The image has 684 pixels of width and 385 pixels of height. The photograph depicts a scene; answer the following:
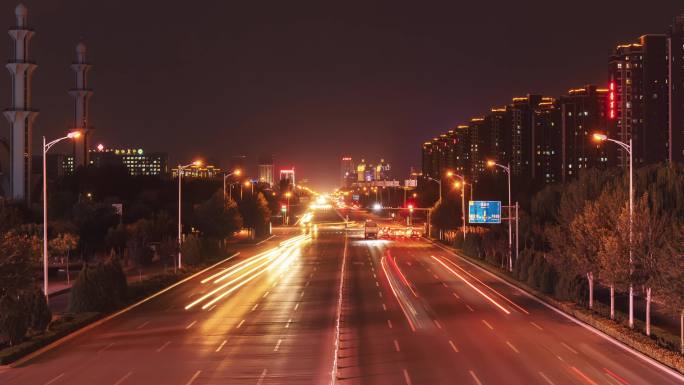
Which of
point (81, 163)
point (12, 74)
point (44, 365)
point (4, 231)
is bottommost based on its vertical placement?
point (44, 365)

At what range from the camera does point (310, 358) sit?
80.7ft

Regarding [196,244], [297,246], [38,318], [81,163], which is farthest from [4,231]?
[81,163]

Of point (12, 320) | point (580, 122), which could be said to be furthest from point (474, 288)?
point (580, 122)

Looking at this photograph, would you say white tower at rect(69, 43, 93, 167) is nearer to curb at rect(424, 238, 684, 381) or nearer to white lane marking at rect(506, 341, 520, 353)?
curb at rect(424, 238, 684, 381)

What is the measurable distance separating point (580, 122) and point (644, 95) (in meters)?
49.5

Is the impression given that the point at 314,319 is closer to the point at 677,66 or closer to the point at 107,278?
the point at 107,278

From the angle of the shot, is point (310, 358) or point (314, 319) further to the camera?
point (314, 319)

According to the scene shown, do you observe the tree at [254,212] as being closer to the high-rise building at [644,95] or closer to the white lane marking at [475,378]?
the high-rise building at [644,95]

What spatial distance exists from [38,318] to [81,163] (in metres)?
107

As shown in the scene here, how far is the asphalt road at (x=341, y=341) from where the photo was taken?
22281 mm

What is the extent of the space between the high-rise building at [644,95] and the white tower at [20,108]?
8727 cm

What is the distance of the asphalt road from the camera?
22281 mm

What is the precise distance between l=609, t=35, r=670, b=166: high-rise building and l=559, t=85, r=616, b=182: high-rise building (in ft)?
137

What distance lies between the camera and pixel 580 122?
610ft
